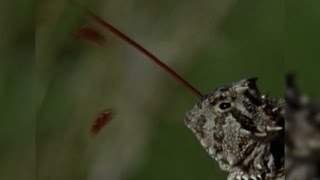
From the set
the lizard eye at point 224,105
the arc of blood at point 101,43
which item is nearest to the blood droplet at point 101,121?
the arc of blood at point 101,43

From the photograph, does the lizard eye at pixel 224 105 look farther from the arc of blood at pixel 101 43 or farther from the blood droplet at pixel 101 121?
the blood droplet at pixel 101 121

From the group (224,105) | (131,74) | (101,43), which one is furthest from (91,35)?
(224,105)

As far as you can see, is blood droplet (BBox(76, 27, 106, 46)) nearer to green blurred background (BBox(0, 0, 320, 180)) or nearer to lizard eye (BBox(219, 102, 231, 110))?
green blurred background (BBox(0, 0, 320, 180))

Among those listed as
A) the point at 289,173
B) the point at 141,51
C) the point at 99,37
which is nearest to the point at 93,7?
the point at 99,37

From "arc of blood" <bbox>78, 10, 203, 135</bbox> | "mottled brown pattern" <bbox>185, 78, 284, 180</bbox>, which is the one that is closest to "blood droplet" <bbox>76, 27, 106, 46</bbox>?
"arc of blood" <bbox>78, 10, 203, 135</bbox>

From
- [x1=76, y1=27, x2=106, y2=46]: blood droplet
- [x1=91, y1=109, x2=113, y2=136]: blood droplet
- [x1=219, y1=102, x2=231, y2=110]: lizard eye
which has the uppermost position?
[x1=76, y1=27, x2=106, y2=46]: blood droplet

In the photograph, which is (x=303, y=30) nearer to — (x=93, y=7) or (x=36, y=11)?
(x=93, y=7)
